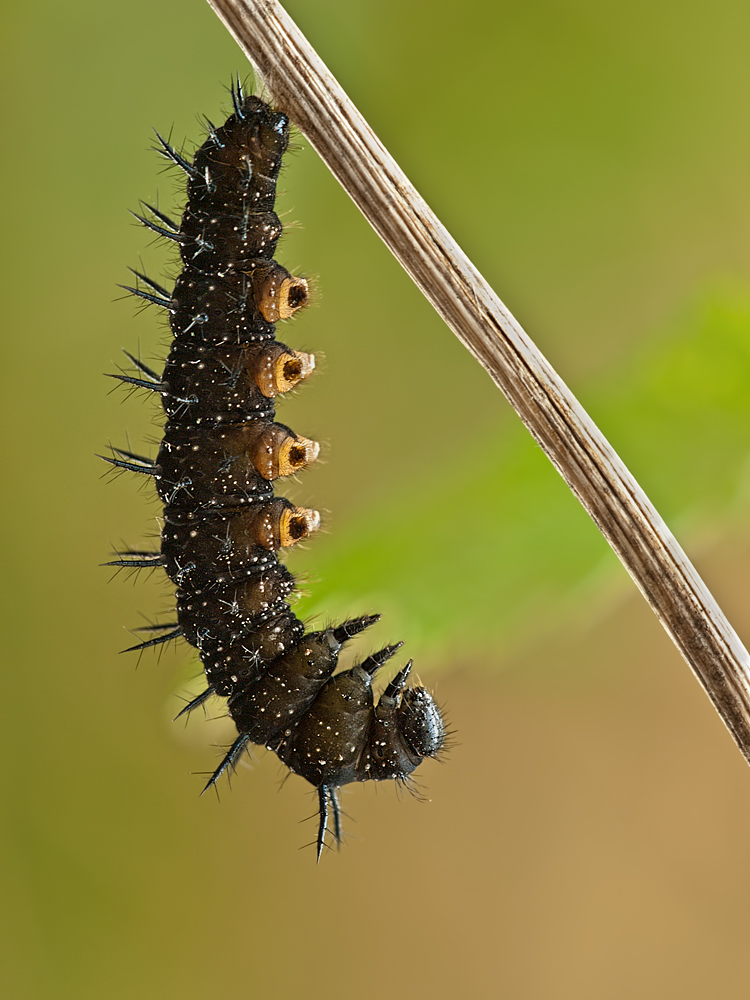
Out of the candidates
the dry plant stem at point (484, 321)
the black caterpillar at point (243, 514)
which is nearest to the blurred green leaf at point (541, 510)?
the dry plant stem at point (484, 321)

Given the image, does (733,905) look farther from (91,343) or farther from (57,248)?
(57,248)

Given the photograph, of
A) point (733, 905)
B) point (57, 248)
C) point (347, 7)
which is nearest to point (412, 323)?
point (347, 7)

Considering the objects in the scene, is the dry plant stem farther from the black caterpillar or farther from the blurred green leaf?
the black caterpillar

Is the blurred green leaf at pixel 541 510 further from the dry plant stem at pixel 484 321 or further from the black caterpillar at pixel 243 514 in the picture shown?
the black caterpillar at pixel 243 514

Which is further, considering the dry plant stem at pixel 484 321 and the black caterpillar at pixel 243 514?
the black caterpillar at pixel 243 514

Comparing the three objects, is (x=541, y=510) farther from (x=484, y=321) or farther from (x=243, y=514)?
(x=243, y=514)

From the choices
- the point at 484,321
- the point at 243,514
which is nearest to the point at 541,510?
the point at 484,321
